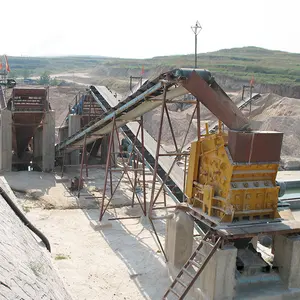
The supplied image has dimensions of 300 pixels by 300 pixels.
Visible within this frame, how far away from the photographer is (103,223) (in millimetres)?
14336

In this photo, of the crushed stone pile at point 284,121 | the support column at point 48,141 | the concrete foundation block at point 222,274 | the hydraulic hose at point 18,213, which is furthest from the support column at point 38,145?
the hydraulic hose at point 18,213

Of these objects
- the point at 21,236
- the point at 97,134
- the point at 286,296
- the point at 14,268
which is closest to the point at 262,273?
the point at 286,296

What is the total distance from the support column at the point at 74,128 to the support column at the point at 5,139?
3766 millimetres

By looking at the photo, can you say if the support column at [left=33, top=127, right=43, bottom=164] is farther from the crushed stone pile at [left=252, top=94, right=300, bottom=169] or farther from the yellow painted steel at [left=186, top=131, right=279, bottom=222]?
Result: the crushed stone pile at [left=252, top=94, right=300, bottom=169]

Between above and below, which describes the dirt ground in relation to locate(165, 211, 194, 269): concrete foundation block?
below

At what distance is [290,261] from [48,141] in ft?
52.0

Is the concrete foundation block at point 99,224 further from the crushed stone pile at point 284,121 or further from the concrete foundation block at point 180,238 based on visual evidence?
the crushed stone pile at point 284,121

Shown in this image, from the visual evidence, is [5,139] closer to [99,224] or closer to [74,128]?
[74,128]

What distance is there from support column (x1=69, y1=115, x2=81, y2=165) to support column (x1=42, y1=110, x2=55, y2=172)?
1.77 metres

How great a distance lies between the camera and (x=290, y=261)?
8992mm

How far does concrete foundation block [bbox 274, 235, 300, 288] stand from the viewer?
29.5 ft

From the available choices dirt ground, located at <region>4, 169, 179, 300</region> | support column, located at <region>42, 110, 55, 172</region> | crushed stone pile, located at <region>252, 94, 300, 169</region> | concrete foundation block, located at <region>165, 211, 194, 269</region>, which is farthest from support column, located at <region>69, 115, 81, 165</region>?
concrete foundation block, located at <region>165, 211, 194, 269</region>

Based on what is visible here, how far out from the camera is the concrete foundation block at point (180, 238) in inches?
402

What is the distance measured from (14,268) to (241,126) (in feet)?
21.0
